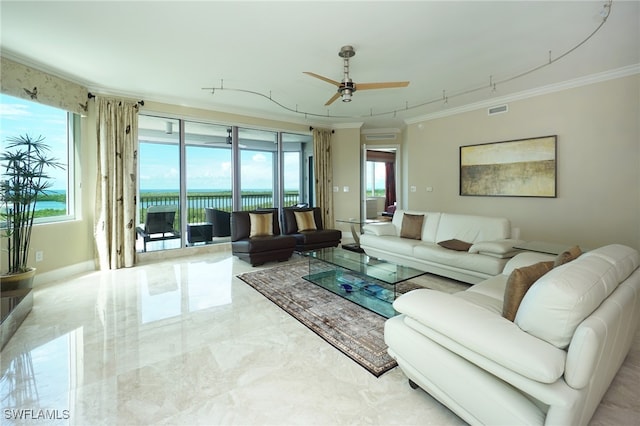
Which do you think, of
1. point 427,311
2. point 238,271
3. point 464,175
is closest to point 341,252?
point 238,271

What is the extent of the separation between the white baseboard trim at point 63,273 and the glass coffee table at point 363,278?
3381 millimetres

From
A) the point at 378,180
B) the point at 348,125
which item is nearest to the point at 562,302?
the point at 348,125

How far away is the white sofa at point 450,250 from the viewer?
3.29 meters

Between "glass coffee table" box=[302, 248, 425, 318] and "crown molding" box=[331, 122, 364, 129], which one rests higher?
"crown molding" box=[331, 122, 364, 129]

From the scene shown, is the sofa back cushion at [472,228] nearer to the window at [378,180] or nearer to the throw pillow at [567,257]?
the throw pillow at [567,257]

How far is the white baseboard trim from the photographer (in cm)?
367

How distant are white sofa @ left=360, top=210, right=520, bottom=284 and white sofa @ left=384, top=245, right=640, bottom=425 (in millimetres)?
1690

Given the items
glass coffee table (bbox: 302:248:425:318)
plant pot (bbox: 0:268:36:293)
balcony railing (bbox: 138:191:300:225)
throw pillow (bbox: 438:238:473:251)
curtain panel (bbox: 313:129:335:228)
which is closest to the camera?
glass coffee table (bbox: 302:248:425:318)

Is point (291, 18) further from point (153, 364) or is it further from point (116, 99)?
point (116, 99)

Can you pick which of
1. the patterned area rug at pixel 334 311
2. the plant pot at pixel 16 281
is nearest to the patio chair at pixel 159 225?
the plant pot at pixel 16 281

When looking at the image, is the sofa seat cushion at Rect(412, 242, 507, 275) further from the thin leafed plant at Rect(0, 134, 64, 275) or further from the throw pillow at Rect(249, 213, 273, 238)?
the thin leafed plant at Rect(0, 134, 64, 275)

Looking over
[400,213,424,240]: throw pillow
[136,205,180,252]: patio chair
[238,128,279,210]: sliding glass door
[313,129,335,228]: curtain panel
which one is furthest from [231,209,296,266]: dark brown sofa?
[313,129,335,228]: curtain panel

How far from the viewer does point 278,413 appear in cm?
156

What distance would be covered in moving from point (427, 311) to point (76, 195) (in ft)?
16.8
